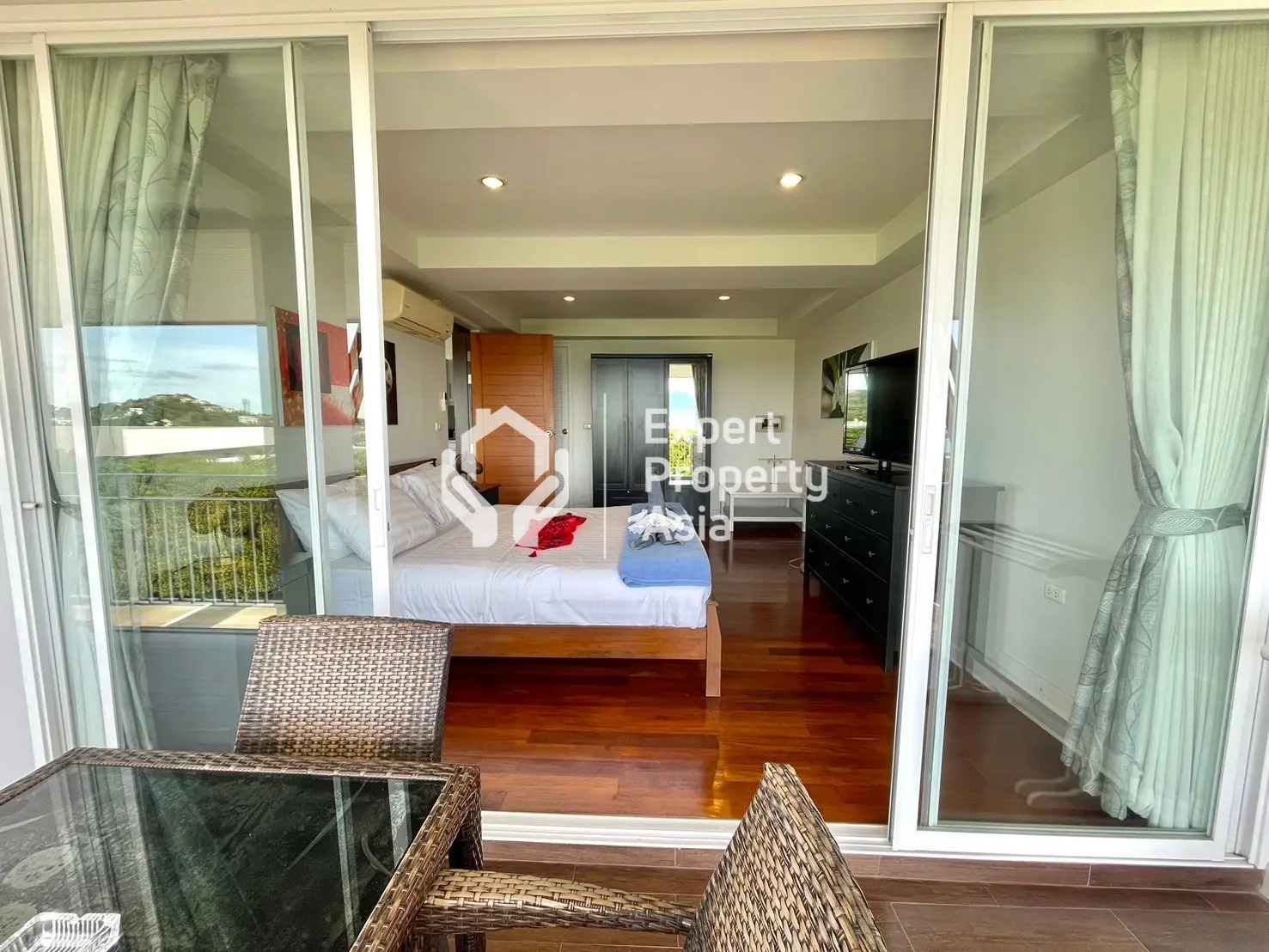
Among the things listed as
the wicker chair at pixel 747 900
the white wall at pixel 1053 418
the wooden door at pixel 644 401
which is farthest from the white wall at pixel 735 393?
the wicker chair at pixel 747 900

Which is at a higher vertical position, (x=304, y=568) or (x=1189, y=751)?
(x=304, y=568)

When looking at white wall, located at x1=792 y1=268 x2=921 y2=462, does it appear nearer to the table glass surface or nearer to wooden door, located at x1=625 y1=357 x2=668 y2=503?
wooden door, located at x1=625 y1=357 x2=668 y2=503

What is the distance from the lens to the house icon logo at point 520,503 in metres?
3.44

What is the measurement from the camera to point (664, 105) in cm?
172

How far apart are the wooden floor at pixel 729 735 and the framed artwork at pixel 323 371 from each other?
138cm

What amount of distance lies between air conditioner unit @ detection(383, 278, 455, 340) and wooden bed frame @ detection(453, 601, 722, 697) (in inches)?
75.3

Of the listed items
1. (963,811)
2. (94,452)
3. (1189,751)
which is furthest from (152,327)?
(1189,751)

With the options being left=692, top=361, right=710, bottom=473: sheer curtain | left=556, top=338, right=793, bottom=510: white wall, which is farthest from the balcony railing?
left=692, top=361, right=710, bottom=473: sheer curtain

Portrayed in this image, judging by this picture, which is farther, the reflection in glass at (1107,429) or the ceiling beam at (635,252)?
the ceiling beam at (635,252)

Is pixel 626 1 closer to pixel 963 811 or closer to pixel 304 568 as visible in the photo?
pixel 304 568

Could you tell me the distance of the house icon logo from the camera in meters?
3.44

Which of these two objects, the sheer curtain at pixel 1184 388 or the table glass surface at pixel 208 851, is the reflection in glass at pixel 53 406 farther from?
the sheer curtain at pixel 1184 388

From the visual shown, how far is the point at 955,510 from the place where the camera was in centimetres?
148

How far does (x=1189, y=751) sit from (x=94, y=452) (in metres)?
3.41
